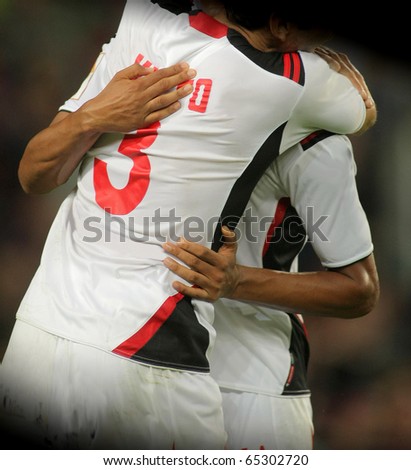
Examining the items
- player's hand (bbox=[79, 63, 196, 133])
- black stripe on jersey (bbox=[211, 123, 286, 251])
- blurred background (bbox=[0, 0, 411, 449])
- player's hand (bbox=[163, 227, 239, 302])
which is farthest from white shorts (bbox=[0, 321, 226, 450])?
blurred background (bbox=[0, 0, 411, 449])

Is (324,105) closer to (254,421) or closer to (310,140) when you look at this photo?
(310,140)

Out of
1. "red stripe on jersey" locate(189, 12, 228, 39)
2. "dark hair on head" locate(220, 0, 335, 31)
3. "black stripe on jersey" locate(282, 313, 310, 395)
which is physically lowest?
"black stripe on jersey" locate(282, 313, 310, 395)

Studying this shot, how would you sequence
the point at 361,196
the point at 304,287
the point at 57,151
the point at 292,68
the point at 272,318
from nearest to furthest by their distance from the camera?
1. the point at 292,68
2. the point at 57,151
3. the point at 304,287
4. the point at 272,318
5. the point at 361,196

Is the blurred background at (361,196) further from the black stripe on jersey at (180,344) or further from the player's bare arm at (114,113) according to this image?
the black stripe on jersey at (180,344)

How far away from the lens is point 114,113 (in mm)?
1271

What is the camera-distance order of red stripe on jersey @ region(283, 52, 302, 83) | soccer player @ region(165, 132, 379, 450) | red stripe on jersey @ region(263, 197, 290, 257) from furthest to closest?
red stripe on jersey @ region(263, 197, 290, 257), soccer player @ region(165, 132, 379, 450), red stripe on jersey @ region(283, 52, 302, 83)

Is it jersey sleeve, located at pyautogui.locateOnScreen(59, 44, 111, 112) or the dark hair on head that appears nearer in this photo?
the dark hair on head

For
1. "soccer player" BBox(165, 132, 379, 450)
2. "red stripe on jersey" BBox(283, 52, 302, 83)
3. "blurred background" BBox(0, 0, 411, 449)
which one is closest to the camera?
"red stripe on jersey" BBox(283, 52, 302, 83)

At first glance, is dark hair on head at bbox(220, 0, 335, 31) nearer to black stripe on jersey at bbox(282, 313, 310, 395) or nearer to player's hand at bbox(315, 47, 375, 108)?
player's hand at bbox(315, 47, 375, 108)

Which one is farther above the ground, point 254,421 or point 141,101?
point 141,101

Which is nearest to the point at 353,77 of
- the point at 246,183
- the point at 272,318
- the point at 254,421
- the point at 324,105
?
the point at 324,105

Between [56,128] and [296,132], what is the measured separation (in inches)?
16.1

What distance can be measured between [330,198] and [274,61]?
0.84ft

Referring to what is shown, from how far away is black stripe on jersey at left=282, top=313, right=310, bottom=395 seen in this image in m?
1.54
